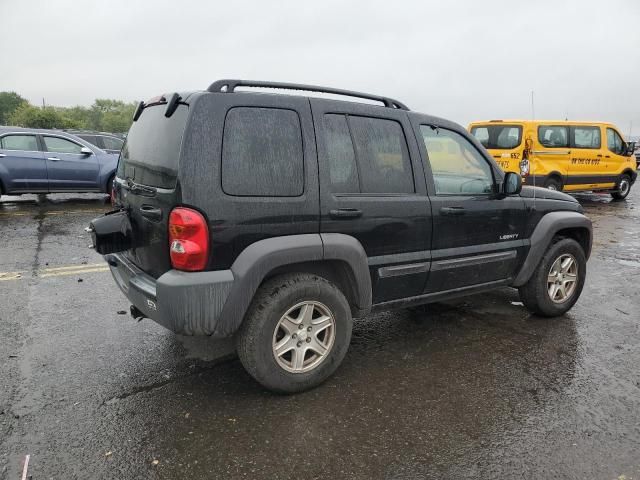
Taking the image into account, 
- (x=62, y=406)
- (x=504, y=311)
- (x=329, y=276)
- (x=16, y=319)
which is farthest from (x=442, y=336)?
(x=16, y=319)

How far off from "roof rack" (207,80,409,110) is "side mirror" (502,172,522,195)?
3.34ft

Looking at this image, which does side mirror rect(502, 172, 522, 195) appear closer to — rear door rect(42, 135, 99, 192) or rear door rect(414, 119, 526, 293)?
rear door rect(414, 119, 526, 293)

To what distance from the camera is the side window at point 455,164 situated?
12.0 feet

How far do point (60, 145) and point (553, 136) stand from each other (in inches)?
440

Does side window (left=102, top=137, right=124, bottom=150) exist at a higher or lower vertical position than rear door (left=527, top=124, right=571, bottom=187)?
higher

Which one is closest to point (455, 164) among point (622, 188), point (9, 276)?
point (9, 276)

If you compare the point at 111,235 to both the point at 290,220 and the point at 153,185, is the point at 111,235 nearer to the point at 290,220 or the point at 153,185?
the point at 153,185

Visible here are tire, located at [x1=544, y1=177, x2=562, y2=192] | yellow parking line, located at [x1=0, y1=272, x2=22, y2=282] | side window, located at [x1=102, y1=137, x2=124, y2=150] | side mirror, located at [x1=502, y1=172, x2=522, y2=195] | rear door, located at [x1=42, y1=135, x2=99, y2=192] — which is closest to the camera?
side mirror, located at [x1=502, y1=172, x2=522, y2=195]

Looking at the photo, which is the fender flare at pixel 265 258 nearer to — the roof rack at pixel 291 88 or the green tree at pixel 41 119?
the roof rack at pixel 291 88

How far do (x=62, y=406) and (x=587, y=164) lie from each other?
518 inches

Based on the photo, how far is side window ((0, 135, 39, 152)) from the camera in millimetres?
10000

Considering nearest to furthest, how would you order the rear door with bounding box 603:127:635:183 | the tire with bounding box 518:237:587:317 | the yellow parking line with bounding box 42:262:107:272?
the tire with bounding box 518:237:587:317, the yellow parking line with bounding box 42:262:107:272, the rear door with bounding box 603:127:635:183

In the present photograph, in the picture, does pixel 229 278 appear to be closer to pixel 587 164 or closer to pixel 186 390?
pixel 186 390

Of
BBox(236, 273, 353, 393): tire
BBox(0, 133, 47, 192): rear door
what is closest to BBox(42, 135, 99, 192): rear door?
BBox(0, 133, 47, 192): rear door
